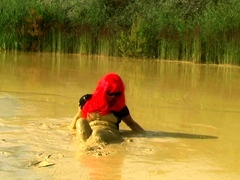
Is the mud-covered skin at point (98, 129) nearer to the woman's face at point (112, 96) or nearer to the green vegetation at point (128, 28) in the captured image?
the woman's face at point (112, 96)

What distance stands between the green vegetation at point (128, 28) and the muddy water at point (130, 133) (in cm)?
659

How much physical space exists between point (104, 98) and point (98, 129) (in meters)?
0.43

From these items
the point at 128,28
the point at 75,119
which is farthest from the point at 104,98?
the point at 128,28

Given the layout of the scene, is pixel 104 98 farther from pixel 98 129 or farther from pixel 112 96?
pixel 98 129

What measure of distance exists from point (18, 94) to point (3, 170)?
460cm

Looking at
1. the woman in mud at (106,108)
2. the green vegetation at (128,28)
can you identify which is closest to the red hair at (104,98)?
the woman in mud at (106,108)

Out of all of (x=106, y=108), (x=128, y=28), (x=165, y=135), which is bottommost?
(x=165, y=135)

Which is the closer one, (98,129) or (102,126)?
(98,129)

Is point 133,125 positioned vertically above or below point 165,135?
above

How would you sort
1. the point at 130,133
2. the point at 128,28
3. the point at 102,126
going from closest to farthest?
1. the point at 102,126
2. the point at 130,133
3. the point at 128,28

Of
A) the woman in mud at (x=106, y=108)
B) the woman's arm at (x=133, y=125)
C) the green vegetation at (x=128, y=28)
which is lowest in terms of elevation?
the woman's arm at (x=133, y=125)

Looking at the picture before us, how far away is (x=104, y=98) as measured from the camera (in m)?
6.49

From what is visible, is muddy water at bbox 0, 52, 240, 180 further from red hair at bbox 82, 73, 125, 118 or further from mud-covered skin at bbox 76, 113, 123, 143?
red hair at bbox 82, 73, 125, 118

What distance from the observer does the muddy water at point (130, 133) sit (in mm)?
5105
